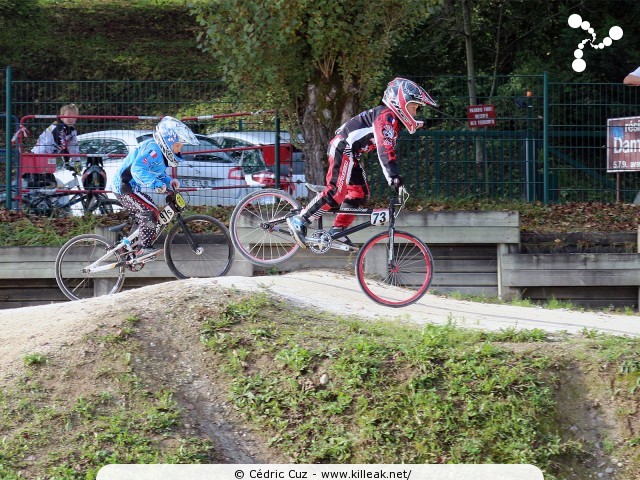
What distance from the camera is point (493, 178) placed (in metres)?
14.8

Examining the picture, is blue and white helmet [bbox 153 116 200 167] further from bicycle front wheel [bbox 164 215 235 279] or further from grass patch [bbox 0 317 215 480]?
grass patch [bbox 0 317 215 480]

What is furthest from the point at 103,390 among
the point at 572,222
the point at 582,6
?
the point at 582,6

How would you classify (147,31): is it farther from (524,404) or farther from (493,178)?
(524,404)

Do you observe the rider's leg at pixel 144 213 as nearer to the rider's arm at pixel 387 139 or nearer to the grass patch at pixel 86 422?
the rider's arm at pixel 387 139

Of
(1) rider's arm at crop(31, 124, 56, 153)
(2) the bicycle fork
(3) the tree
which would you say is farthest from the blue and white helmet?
(1) rider's arm at crop(31, 124, 56, 153)

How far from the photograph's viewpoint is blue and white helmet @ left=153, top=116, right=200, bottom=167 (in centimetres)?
1053

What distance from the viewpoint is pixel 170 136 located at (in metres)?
10.5

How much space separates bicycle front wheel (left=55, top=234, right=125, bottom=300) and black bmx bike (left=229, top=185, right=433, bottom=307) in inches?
56.2

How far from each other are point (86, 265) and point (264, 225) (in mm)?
2185

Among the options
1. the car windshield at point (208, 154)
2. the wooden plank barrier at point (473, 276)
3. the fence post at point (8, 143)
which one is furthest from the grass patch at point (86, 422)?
the fence post at point (8, 143)

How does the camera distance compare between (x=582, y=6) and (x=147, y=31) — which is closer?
(x=582, y=6)

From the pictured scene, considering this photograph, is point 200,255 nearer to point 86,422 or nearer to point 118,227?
point 118,227

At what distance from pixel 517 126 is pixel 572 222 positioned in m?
2.08

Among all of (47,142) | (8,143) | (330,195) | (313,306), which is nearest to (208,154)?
(47,142)
